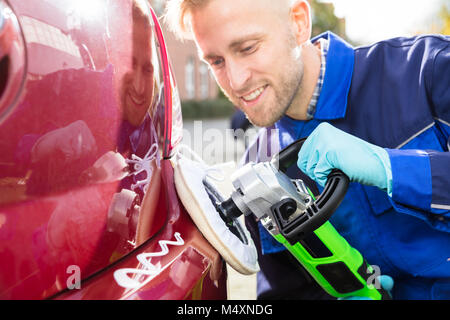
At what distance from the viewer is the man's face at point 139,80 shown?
3.63ft

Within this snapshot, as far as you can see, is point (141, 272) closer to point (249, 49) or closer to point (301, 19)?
point (249, 49)

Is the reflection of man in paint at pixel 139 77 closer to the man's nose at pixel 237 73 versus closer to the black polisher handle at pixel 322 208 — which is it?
the black polisher handle at pixel 322 208

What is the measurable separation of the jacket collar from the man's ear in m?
0.17

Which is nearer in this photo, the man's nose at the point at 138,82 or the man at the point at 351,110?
the man's nose at the point at 138,82

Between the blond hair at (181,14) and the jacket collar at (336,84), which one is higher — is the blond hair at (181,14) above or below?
above

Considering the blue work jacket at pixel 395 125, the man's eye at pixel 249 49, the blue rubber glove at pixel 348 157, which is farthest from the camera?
the man's eye at pixel 249 49

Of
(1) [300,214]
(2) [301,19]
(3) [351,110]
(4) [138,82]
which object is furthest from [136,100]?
(2) [301,19]

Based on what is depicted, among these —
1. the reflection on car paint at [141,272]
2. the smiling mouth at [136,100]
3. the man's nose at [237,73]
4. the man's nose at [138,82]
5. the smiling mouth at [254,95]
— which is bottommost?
the reflection on car paint at [141,272]

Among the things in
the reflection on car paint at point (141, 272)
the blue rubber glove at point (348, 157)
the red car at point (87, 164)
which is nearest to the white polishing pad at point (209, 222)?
the red car at point (87, 164)

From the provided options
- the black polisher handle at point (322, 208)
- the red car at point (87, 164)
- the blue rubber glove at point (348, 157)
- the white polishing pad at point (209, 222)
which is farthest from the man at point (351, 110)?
the red car at point (87, 164)

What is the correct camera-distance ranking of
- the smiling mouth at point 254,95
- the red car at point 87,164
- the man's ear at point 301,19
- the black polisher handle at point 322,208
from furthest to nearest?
the man's ear at point 301,19 → the smiling mouth at point 254,95 → the black polisher handle at point 322,208 → the red car at point 87,164

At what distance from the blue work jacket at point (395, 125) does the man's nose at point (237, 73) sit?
1.09 ft

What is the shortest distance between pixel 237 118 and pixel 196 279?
16.9 ft

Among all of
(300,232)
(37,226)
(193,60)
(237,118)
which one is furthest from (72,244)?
(193,60)
